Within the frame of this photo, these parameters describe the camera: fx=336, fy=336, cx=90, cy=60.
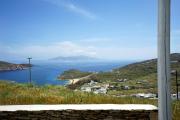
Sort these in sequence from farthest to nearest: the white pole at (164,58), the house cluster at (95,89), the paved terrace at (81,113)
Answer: the house cluster at (95,89), the paved terrace at (81,113), the white pole at (164,58)

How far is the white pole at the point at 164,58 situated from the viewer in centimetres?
534

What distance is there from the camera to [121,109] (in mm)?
7379

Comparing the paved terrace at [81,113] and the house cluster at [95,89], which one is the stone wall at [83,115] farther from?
the house cluster at [95,89]

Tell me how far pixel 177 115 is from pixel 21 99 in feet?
14.5

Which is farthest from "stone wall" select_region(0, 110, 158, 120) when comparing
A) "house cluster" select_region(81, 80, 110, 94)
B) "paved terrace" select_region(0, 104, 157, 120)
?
"house cluster" select_region(81, 80, 110, 94)

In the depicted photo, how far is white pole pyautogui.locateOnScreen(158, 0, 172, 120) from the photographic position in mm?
5340

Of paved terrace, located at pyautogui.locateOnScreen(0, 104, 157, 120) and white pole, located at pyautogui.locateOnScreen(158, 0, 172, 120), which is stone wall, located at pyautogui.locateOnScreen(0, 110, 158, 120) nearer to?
paved terrace, located at pyautogui.locateOnScreen(0, 104, 157, 120)

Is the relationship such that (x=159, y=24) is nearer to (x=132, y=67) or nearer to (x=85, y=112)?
(x=85, y=112)

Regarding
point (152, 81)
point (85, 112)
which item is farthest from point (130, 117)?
point (152, 81)

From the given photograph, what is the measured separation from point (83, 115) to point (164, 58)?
2.70 m

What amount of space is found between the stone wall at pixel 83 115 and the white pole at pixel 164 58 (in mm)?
1906

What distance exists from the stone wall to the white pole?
1.91 metres

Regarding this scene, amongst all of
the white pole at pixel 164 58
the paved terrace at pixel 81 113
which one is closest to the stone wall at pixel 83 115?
the paved terrace at pixel 81 113

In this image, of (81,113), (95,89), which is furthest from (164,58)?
(95,89)
